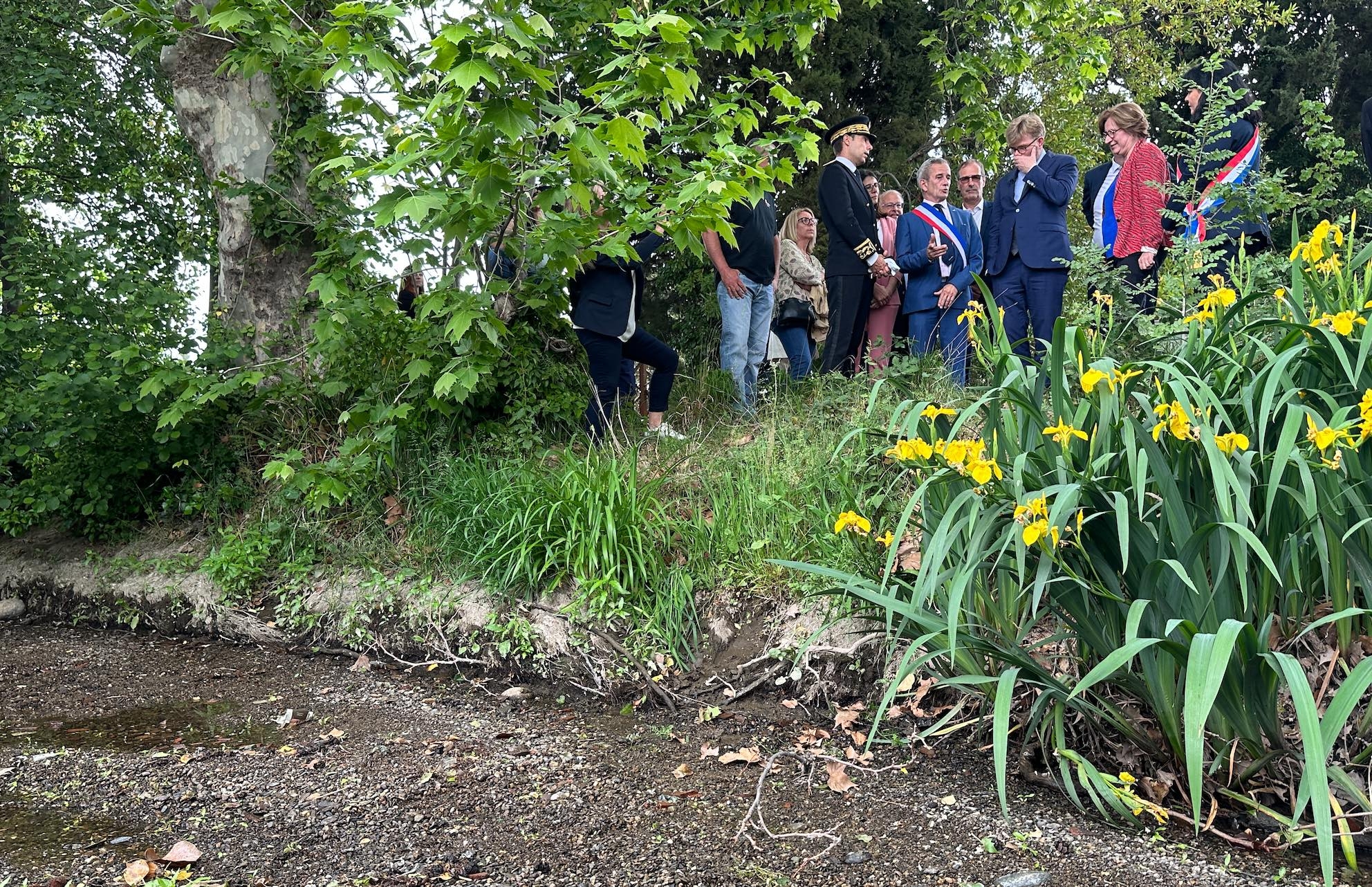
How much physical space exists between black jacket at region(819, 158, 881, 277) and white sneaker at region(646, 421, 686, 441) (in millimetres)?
1493

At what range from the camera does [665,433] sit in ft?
16.4

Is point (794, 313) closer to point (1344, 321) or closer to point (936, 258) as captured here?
point (936, 258)

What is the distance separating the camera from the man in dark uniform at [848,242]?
5691 mm

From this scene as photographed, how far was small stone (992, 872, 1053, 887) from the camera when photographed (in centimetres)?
215

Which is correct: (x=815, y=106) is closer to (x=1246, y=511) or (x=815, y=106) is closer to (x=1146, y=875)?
(x=1246, y=511)

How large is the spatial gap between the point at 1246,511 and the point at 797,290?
4.26 metres

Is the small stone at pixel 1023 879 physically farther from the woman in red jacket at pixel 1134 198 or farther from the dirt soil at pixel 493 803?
the woman in red jacket at pixel 1134 198

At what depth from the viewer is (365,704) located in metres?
3.66

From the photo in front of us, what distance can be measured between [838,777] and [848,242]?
12.1 feet

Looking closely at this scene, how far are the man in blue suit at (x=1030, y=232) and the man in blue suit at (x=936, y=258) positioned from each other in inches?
10.6

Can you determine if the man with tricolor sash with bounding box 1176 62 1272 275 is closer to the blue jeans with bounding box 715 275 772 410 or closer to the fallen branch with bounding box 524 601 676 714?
the blue jeans with bounding box 715 275 772 410

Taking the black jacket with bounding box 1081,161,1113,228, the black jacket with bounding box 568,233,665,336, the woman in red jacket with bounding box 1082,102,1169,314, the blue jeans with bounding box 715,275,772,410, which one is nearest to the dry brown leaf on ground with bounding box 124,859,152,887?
the black jacket with bounding box 568,233,665,336

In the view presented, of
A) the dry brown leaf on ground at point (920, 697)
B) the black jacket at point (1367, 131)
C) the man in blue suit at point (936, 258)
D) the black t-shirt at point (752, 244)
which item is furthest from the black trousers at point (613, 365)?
the black jacket at point (1367, 131)

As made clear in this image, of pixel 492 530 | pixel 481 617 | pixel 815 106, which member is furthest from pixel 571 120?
pixel 481 617
